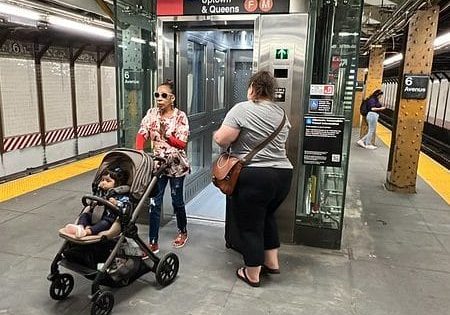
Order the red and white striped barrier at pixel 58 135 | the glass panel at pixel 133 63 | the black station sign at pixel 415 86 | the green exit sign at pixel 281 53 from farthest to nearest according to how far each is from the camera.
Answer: the red and white striped barrier at pixel 58 135 < the black station sign at pixel 415 86 < the glass panel at pixel 133 63 < the green exit sign at pixel 281 53

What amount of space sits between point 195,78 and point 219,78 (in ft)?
2.65

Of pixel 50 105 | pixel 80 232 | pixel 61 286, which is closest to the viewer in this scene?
pixel 80 232

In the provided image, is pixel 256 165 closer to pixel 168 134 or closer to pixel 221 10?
pixel 168 134

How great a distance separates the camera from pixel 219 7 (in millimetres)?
3250

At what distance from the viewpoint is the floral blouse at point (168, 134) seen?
301 cm

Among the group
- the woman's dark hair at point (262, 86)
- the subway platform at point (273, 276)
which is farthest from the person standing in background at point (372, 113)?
the woman's dark hair at point (262, 86)

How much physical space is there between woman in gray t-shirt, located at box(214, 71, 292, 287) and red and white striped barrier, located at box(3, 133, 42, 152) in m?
4.15

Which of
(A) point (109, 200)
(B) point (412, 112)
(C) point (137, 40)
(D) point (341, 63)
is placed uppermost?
(C) point (137, 40)

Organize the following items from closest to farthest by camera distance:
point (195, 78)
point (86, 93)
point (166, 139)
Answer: point (166, 139), point (195, 78), point (86, 93)

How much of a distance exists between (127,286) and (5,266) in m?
1.05

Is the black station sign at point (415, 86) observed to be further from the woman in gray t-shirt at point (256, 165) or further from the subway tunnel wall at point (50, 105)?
the subway tunnel wall at point (50, 105)

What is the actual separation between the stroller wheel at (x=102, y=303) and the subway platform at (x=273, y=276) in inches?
4.0

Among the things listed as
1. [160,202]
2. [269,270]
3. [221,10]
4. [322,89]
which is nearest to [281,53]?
[322,89]

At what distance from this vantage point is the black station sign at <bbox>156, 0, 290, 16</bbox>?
3.10 meters
